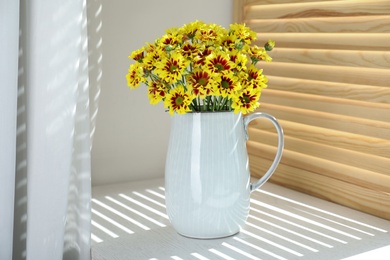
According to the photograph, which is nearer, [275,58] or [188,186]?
[188,186]

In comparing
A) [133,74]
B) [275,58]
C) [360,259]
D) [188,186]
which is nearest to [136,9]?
[275,58]

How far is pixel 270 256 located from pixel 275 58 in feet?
1.88

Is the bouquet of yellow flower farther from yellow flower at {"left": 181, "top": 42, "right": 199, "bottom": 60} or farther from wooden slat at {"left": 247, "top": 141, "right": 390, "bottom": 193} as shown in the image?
wooden slat at {"left": 247, "top": 141, "right": 390, "bottom": 193}

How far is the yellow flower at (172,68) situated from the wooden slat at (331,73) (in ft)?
1.34

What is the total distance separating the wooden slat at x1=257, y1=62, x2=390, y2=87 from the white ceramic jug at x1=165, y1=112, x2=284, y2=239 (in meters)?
0.31

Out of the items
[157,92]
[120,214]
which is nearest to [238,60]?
[157,92]

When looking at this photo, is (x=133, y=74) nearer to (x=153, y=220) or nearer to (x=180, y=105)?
(x=180, y=105)

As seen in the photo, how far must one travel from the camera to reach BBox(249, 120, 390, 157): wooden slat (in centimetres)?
122

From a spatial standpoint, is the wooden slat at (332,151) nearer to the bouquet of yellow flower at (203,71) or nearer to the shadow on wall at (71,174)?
the bouquet of yellow flower at (203,71)

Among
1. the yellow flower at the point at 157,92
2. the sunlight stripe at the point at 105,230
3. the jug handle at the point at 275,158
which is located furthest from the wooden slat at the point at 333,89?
the sunlight stripe at the point at 105,230

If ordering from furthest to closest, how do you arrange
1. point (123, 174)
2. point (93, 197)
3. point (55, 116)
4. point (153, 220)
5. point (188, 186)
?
point (123, 174), point (93, 197), point (153, 220), point (188, 186), point (55, 116)

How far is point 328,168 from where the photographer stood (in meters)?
1.33

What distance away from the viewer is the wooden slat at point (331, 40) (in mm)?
1216

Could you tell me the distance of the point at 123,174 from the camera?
1518 mm
